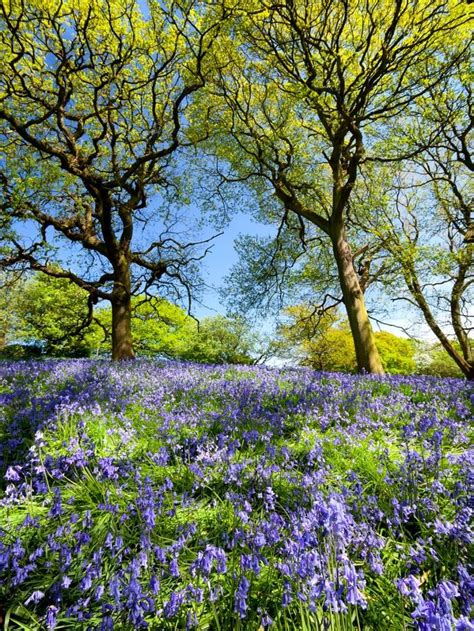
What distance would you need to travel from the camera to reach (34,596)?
168cm

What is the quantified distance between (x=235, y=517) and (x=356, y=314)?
9.69 m

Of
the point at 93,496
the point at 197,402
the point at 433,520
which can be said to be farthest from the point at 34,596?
the point at 197,402

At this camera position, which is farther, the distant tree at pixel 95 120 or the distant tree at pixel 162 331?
the distant tree at pixel 162 331

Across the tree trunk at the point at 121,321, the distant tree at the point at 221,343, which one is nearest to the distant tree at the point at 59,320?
the distant tree at the point at 221,343

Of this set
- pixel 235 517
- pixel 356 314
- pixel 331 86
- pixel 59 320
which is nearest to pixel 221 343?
pixel 59 320

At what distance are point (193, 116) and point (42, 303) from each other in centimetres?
1838

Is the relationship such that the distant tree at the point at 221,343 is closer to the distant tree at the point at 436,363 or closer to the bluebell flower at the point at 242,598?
the distant tree at the point at 436,363

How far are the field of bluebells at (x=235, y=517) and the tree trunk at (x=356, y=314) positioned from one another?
18.6ft

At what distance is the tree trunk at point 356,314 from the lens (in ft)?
34.3

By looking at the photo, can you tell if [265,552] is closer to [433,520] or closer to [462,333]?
[433,520]

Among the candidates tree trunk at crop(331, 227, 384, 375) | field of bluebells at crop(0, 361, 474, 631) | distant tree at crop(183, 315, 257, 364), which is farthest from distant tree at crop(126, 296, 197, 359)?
field of bluebells at crop(0, 361, 474, 631)

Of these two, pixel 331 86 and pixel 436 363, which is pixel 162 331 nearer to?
pixel 331 86

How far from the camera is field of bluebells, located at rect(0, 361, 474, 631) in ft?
5.10

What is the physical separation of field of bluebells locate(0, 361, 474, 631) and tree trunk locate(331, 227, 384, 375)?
18.6ft
